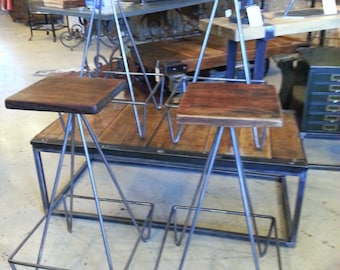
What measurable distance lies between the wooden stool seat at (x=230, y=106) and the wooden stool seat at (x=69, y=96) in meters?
0.27

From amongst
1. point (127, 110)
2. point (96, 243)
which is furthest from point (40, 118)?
point (96, 243)

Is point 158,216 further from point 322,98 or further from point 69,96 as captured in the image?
point 322,98

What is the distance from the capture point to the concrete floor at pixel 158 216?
1.68 meters

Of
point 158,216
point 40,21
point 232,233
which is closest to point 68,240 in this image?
point 158,216

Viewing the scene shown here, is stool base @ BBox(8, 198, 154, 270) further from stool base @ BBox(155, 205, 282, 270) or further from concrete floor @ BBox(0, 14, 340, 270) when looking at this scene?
stool base @ BBox(155, 205, 282, 270)

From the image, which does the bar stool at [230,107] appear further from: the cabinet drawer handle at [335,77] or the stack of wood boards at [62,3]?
the stack of wood boards at [62,3]

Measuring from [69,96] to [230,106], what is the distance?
1.77 ft

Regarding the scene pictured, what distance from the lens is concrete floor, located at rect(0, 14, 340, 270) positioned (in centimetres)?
168

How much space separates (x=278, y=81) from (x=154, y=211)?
238 cm

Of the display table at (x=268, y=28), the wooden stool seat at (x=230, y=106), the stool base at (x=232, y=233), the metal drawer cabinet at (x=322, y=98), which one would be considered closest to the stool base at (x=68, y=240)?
the stool base at (x=232, y=233)

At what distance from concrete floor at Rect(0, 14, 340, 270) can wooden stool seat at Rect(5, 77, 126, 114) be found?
0.76 meters

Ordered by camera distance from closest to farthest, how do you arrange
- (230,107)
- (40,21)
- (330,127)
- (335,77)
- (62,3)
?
1. (230,107)
2. (335,77)
3. (330,127)
4. (62,3)
5. (40,21)

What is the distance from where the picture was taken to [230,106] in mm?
1195

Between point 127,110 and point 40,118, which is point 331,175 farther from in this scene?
point 40,118
